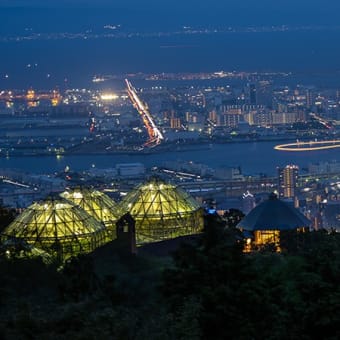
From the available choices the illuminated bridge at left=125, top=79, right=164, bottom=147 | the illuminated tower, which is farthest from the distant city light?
the illuminated tower

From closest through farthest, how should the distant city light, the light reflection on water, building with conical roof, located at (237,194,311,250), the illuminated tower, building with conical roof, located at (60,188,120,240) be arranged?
building with conical roof, located at (237,194,311,250), building with conical roof, located at (60,188,120,240), the illuminated tower, the light reflection on water, the distant city light

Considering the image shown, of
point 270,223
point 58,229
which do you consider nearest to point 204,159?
point 270,223

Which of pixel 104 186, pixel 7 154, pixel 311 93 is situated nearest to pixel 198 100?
pixel 311 93

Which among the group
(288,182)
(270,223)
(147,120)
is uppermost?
(147,120)

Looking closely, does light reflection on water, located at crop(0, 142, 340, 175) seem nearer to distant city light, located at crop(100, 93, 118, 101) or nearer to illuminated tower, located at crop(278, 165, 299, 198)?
illuminated tower, located at crop(278, 165, 299, 198)

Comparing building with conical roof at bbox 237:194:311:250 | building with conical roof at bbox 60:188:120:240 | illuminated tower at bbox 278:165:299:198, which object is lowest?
building with conical roof at bbox 237:194:311:250

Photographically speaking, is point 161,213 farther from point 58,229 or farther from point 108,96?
point 108,96
